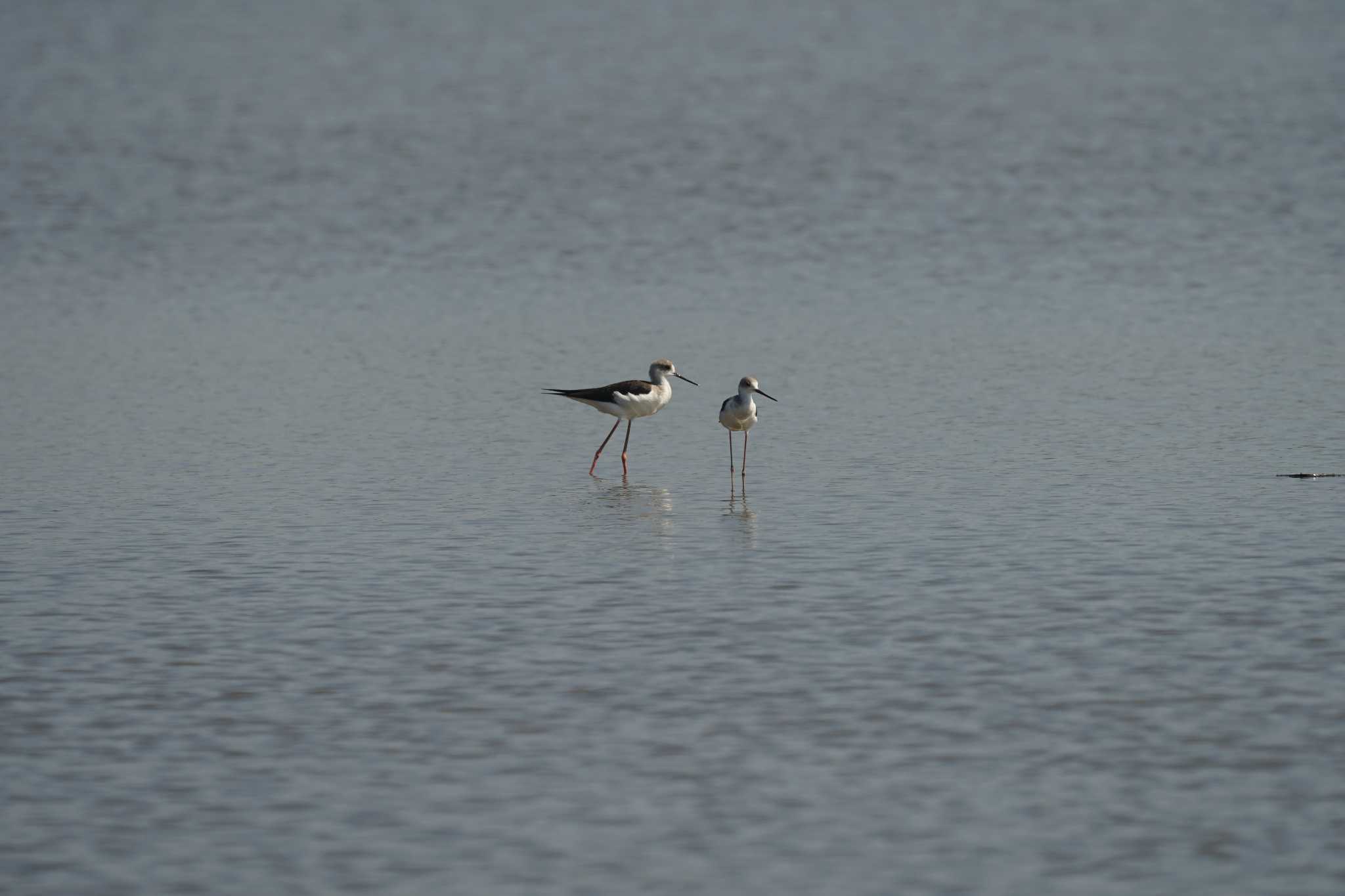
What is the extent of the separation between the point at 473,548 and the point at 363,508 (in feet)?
5.88

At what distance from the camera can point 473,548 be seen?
505 inches

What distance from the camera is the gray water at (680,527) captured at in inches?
298

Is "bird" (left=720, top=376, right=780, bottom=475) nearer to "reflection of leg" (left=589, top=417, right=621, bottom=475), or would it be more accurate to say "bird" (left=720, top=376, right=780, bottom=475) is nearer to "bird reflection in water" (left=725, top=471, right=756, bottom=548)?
"bird reflection in water" (left=725, top=471, right=756, bottom=548)

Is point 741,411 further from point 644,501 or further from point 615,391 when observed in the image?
point 644,501

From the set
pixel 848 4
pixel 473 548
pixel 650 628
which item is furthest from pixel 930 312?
pixel 848 4

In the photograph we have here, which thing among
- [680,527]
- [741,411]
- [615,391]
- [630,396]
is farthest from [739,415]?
[680,527]

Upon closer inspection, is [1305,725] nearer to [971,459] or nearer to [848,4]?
[971,459]

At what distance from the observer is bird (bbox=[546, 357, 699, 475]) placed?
17.6 metres

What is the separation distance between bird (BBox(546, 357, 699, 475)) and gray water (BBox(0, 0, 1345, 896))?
45cm

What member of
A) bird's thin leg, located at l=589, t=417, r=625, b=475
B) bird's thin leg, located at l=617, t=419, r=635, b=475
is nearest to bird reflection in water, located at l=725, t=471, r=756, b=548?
bird's thin leg, located at l=617, t=419, r=635, b=475

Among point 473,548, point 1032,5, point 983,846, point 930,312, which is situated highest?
point 1032,5

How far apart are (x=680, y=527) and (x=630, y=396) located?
396cm

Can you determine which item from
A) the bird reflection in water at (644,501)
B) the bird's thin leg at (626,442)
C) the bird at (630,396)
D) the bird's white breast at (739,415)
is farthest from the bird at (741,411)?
the bird reflection in water at (644,501)

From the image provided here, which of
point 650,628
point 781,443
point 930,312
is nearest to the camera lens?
point 650,628
